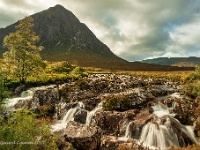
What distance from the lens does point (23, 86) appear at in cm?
6369

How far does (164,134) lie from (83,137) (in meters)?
10.7

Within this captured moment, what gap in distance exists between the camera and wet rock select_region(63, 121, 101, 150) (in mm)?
30891

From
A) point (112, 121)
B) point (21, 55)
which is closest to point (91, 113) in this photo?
point (112, 121)

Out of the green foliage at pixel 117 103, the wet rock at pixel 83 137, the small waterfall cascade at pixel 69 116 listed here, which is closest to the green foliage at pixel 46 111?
the small waterfall cascade at pixel 69 116

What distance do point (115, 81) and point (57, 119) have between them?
20.3m

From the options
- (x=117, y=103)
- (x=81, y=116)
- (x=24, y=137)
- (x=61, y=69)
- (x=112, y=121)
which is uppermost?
(x=61, y=69)

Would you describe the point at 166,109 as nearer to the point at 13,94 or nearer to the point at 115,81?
the point at 115,81

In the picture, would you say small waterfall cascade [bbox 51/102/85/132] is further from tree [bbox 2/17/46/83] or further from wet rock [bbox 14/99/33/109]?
tree [bbox 2/17/46/83]

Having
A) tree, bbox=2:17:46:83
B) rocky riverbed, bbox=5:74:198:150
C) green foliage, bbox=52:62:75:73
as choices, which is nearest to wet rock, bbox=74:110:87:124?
rocky riverbed, bbox=5:74:198:150

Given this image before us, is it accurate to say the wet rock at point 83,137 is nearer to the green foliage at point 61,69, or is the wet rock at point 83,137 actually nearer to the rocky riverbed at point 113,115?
the rocky riverbed at point 113,115

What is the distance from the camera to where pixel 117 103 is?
44.3m

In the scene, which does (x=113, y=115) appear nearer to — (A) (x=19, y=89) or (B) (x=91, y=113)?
(B) (x=91, y=113)

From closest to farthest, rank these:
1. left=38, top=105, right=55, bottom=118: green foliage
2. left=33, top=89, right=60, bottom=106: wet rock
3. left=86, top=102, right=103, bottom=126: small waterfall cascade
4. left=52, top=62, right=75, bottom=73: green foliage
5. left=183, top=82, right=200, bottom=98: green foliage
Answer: left=86, top=102, right=103, bottom=126: small waterfall cascade < left=38, top=105, right=55, bottom=118: green foliage < left=183, top=82, right=200, bottom=98: green foliage < left=33, top=89, right=60, bottom=106: wet rock < left=52, top=62, right=75, bottom=73: green foliage

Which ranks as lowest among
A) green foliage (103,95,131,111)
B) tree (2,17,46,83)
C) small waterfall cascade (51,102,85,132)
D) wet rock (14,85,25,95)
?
small waterfall cascade (51,102,85,132)
